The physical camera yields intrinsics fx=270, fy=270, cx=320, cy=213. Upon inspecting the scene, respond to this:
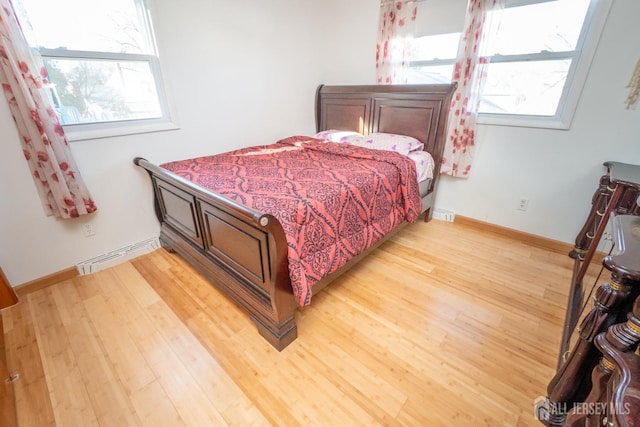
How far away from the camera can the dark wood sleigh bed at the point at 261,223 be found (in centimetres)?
136

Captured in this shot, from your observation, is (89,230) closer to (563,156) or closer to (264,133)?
(264,133)

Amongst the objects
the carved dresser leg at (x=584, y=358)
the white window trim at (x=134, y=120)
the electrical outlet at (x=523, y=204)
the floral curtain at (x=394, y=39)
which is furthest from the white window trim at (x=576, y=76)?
the white window trim at (x=134, y=120)

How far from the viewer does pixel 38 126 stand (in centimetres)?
166

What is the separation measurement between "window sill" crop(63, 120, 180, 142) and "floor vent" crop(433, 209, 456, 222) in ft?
8.97

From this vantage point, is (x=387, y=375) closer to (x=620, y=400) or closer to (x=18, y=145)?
(x=620, y=400)

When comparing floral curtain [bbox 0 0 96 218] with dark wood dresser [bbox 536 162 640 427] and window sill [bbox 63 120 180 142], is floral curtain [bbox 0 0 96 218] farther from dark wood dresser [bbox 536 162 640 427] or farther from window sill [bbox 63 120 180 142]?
dark wood dresser [bbox 536 162 640 427]

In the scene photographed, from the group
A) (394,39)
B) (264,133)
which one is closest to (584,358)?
(394,39)

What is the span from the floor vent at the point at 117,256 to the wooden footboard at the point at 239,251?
532 millimetres

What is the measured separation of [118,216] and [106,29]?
1.38 meters

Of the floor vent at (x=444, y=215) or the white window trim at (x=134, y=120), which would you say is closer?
the white window trim at (x=134, y=120)

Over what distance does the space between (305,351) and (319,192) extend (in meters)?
0.90

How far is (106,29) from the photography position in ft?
6.39

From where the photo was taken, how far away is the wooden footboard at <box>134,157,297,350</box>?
1.31 m

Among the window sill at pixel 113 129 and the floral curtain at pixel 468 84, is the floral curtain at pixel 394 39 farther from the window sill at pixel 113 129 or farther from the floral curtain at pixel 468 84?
the window sill at pixel 113 129
